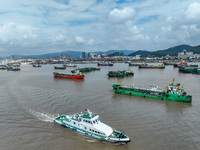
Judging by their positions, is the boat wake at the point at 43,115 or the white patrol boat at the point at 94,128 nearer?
the white patrol boat at the point at 94,128

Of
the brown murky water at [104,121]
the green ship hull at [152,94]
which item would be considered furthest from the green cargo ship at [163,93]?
the brown murky water at [104,121]

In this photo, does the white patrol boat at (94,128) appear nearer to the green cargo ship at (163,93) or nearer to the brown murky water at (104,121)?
the brown murky water at (104,121)

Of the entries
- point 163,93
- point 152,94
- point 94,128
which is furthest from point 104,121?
point 163,93

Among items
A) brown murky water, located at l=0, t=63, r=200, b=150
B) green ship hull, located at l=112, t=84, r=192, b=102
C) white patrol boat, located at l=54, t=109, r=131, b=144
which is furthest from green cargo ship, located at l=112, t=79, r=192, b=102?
white patrol boat, located at l=54, t=109, r=131, b=144

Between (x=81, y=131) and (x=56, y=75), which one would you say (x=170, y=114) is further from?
(x=56, y=75)

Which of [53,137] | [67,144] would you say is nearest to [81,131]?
[67,144]
